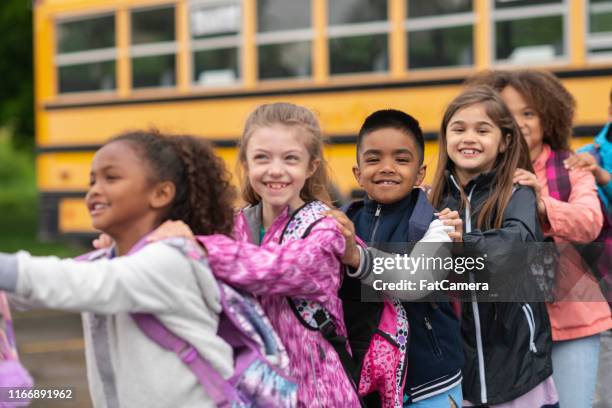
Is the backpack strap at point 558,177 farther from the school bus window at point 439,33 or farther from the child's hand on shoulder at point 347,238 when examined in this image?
the school bus window at point 439,33

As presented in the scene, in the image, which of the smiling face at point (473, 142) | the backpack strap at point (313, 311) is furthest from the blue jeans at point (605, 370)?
the backpack strap at point (313, 311)

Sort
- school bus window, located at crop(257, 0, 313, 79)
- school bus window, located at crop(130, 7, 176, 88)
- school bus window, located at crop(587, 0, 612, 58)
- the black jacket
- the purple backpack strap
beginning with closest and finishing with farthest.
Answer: the purple backpack strap
the black jacket
school bus window, located at crop(587, 0, 612, 58)
school bus window, located at crop(257, 0, 313, 79)
school bus window, located at crop(130, 7, 176, 88)

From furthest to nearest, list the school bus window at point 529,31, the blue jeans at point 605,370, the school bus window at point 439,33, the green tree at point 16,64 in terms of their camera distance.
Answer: the green tree at point 16,64 < the school bus window at point 439,33 < the school bus window at point 529,31 < the blue jeans at point 605,370

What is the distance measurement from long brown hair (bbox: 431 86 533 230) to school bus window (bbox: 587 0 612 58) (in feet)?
15.8

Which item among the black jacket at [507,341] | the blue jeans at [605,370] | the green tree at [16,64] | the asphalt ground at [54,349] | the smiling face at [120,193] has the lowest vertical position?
the asphalt ground at [54,349]

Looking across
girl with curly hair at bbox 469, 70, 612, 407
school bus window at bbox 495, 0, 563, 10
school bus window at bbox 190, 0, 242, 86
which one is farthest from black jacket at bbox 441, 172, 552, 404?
school bus window at bbox 190, 0, 242, 86

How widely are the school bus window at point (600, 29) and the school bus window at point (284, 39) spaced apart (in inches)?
99.3

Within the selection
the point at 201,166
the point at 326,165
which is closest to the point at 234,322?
the point at 201,166

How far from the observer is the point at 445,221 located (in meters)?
2.32

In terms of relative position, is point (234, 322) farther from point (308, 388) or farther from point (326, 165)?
point (326, 165)

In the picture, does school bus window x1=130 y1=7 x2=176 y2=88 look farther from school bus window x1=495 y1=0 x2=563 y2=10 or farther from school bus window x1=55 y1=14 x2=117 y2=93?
school bus window x1=495 y1=0 x2=563 y2=10

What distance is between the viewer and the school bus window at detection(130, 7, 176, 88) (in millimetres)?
9703

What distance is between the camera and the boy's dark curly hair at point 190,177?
2049 mm

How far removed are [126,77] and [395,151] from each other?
8059mm
